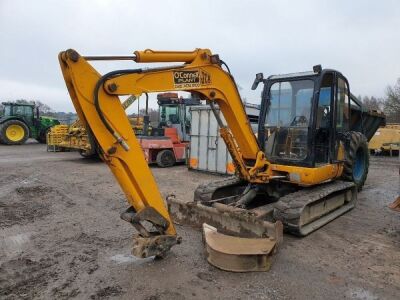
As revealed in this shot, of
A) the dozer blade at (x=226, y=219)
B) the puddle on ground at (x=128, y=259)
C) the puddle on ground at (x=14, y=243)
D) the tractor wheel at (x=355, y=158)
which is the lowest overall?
the puddle on ground at (x=14, y=243)

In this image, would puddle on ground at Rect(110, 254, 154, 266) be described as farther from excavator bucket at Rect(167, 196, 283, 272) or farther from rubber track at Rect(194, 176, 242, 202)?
rubber track at Rect(194, 176, 242, 202)

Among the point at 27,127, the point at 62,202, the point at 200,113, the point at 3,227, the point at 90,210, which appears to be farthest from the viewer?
the point at 27,127

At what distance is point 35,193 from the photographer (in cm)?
858

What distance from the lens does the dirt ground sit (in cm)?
381

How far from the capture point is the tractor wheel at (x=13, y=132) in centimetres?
2203

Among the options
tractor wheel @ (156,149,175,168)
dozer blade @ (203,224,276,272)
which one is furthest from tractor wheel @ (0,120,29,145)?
dozer blade @ (203,224,276,272)

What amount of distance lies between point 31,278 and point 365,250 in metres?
4.10

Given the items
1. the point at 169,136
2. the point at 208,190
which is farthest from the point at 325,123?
the point at 169,136

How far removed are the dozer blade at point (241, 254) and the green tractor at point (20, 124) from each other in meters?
21.0

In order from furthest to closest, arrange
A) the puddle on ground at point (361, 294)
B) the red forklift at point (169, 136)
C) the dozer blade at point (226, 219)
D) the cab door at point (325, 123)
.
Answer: the red forklift at point (169, 136) < the cab door at point (325, 123) < the dozer blade at point (226, 219) < the puddle on ground at point (361, 294)

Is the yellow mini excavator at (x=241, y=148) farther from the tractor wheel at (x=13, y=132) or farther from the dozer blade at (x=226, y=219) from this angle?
the tractor wheel at (x=13, y=132)

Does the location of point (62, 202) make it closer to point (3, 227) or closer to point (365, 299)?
point (3, 227)

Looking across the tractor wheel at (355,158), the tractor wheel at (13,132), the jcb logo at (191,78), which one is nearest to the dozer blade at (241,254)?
the jcb logo at (191,78)

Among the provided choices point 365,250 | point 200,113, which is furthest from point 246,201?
point 200,113
